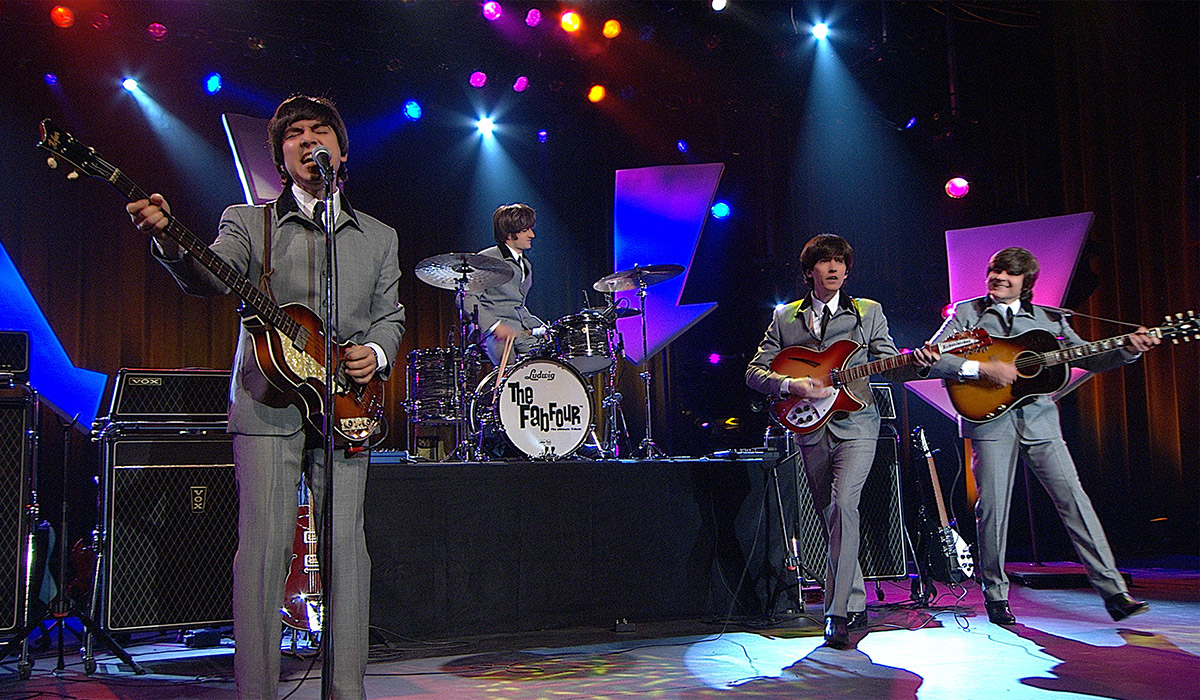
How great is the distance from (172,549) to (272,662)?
212 centimetres

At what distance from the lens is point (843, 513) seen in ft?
15.7

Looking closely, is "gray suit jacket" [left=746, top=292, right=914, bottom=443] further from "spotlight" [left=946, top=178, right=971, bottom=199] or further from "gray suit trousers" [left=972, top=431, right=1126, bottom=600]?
"spotlight" [left=946, top=178, right=971, bottom=199]

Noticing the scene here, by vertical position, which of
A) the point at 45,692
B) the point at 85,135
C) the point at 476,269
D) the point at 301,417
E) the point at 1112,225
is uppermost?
the point at 85,135

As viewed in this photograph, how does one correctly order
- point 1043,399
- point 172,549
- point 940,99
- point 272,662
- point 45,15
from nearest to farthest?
point 272,662 < point 172,549 < point 1043,399 < point 45,15 < point 940,99

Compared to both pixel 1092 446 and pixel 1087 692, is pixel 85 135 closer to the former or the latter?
pixel 1087 692

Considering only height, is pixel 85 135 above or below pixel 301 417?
above

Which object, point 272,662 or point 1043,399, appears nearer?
point 272,662

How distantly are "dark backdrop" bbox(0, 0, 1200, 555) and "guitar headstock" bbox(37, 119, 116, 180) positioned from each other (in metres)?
5.27

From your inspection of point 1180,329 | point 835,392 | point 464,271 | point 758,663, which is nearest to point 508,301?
point 464,271

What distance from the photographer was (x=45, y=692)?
157 inches

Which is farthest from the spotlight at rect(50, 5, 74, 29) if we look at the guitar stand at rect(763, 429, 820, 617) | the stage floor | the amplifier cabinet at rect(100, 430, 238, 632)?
the guitar stand at rect(763, 429, 820, 617)

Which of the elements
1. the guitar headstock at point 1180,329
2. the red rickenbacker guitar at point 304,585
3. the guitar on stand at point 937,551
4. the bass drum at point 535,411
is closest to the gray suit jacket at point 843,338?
the guitar on stand at point 937,551

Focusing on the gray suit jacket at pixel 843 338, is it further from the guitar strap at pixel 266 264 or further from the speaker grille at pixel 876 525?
the guitar strap at pixel 266 264

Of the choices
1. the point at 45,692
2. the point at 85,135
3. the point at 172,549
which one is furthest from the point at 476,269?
the point at 85,135
